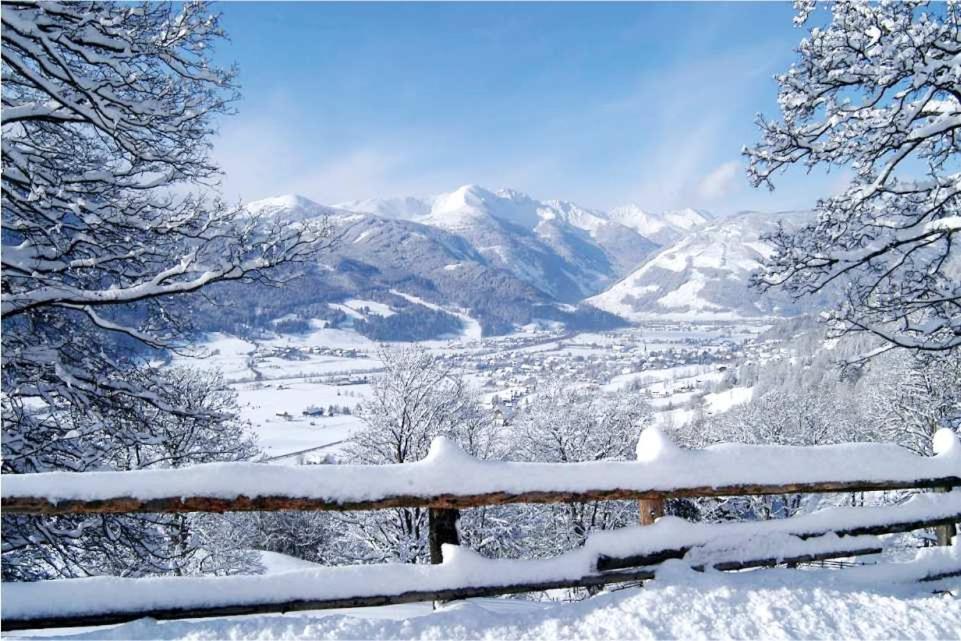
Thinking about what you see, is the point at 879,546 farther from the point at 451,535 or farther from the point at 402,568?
the point at 402,568

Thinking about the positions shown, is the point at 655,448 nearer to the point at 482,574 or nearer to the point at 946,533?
the point at 482,574

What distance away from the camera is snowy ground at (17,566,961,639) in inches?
139

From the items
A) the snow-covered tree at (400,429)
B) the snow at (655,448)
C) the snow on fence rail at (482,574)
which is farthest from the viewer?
the snow-covered tree at (400,429)

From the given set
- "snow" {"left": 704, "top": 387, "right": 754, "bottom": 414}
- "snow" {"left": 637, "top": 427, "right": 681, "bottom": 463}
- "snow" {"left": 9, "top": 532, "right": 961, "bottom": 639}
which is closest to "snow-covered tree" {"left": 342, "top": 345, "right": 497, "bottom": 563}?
"snow" {"left": 637, "top": 427, "right": 681, "bottom": 463}

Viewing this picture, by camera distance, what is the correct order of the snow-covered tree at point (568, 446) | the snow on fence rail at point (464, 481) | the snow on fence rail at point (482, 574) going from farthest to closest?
the snow-covered tree at point (568, 446) → the snow on fence rail at point (464, 481) → the snow on fence rail at point (482, 574)

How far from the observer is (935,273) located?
710 centimetres

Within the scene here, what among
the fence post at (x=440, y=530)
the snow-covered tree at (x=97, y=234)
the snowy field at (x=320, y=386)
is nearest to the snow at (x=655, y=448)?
the fence post at (x=440, y=530)

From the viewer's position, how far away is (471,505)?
13.6 ft

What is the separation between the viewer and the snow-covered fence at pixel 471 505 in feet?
11.8

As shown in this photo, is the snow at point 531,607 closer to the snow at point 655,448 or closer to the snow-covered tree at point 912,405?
the snow at point 655,448

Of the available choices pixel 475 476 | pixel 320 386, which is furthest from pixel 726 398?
pixel 475 476

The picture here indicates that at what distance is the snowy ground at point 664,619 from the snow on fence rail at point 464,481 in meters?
0.67

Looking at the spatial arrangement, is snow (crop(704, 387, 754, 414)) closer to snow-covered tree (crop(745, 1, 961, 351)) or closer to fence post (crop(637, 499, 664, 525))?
snow-covered tree (crop(745, 1, 961, 351))

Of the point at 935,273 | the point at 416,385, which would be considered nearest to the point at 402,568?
the point at 935,273
